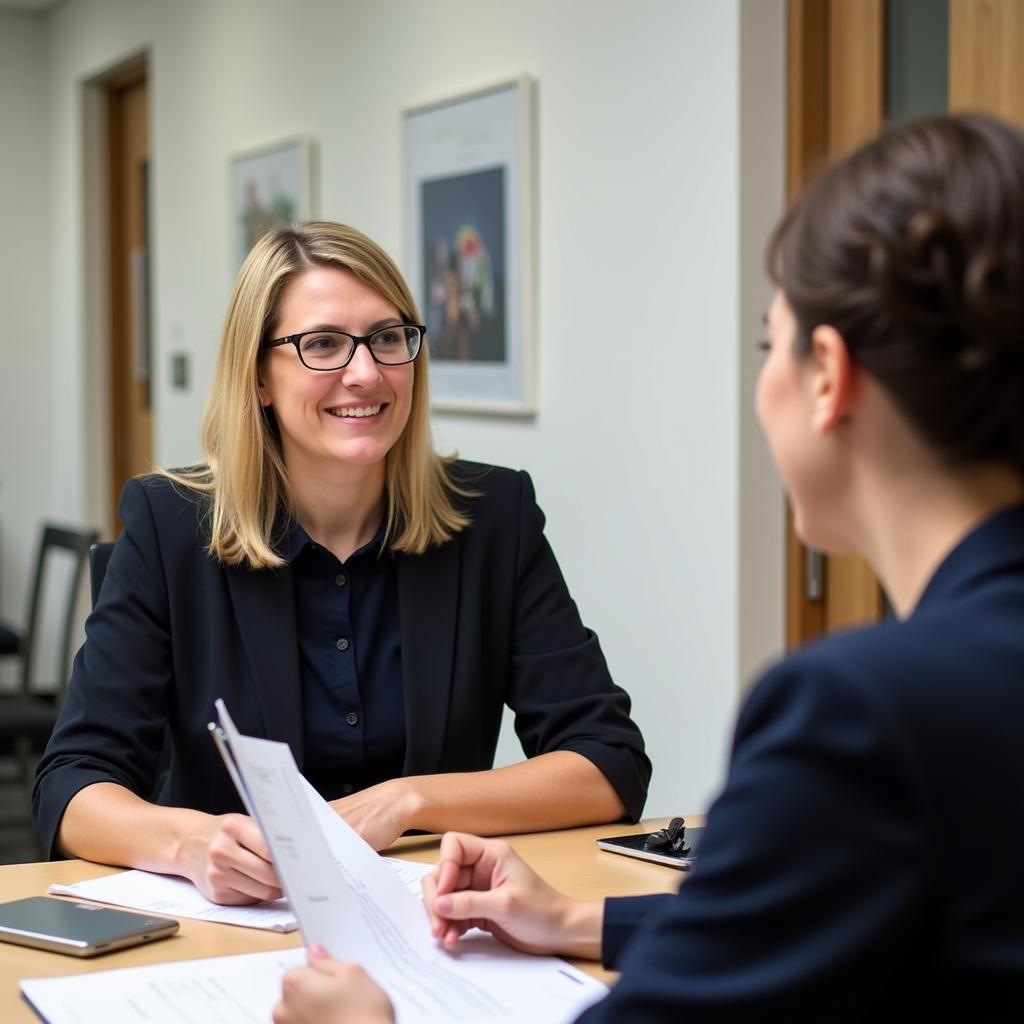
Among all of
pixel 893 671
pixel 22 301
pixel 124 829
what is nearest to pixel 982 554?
pixel 893 671

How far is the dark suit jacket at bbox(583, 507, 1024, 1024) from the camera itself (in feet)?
2.31

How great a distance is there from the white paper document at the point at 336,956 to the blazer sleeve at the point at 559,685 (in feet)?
1.78

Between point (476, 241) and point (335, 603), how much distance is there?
1884 millimetres

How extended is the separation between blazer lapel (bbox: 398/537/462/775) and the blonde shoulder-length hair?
29mm

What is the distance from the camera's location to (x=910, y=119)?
34.0 inches

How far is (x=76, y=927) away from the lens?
1327 millimetres

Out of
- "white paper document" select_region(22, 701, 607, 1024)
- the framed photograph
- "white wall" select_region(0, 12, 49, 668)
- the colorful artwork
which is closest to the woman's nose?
"white paper document" select_region(22, 701, 607, 1024)

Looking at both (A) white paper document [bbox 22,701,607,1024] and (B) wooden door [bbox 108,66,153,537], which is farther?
(B) wooden door [bbox 108,66,153,537]

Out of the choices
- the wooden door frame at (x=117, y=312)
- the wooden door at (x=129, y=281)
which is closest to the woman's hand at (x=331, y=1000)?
the wooden door at (x=129, y=281)

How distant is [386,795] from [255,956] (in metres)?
0.37

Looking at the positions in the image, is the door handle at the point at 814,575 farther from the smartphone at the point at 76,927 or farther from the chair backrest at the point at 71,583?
the chair backrest at the point at 71,583

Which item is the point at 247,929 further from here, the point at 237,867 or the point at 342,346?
the point at 342,346

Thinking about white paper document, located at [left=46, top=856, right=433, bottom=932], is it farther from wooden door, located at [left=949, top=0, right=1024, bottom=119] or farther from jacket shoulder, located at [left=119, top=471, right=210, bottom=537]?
wooden door, located at [left=949, top=0, right=1024, bottom=119]

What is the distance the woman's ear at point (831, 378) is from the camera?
0.84 m
